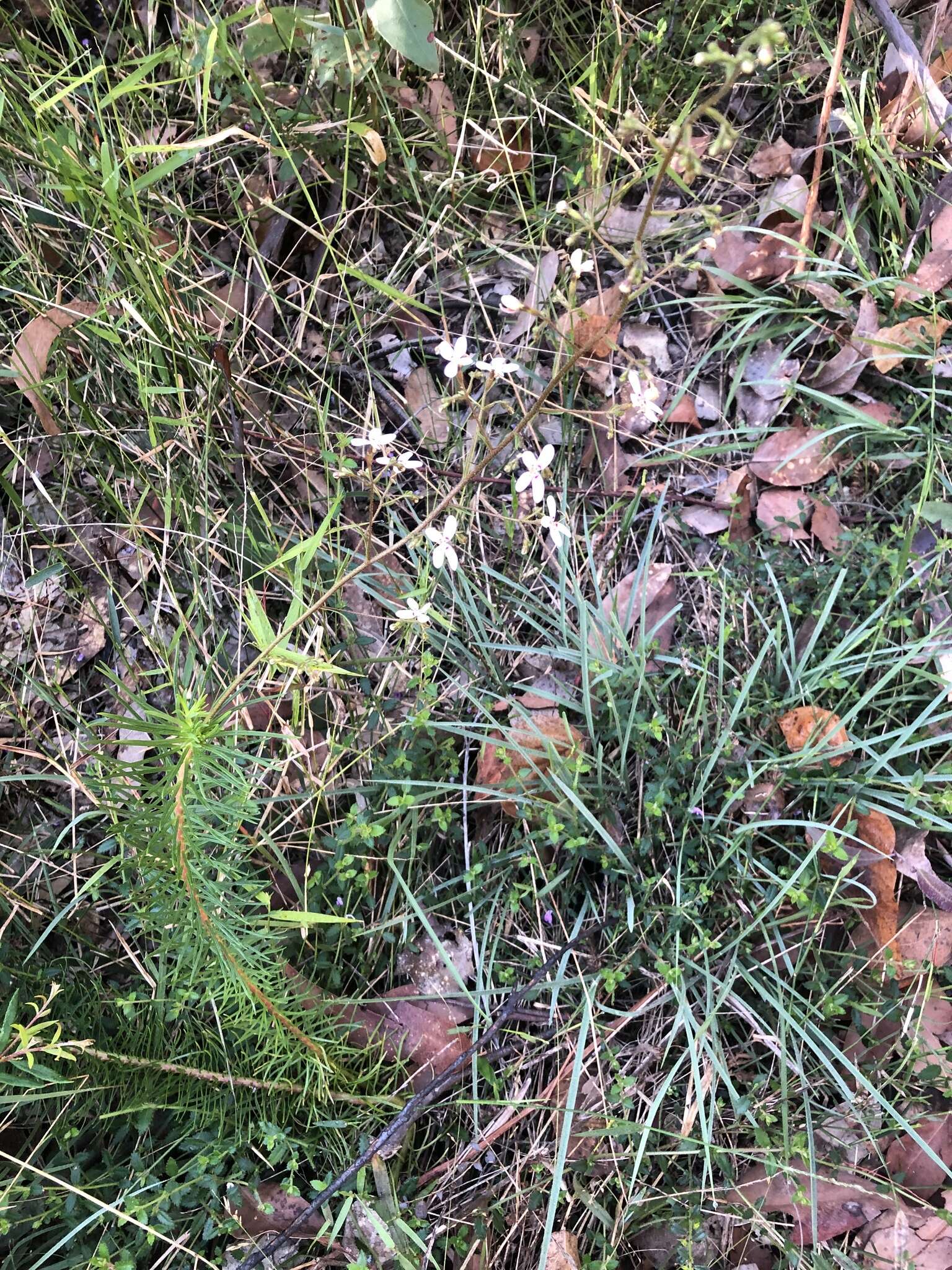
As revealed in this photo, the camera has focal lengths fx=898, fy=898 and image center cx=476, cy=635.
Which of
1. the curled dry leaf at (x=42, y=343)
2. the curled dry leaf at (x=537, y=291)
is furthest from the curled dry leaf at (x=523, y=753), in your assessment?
the curled dry leaf at (x=42, y=343)

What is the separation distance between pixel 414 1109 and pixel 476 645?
1.10m

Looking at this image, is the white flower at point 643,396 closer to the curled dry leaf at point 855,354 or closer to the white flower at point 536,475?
the white flower at point 536,475

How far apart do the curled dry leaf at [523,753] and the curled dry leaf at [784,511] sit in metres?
0.78

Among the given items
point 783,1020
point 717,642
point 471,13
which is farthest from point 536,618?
point 471,13

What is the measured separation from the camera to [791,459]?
2.47 meters

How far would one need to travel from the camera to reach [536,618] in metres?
2.42

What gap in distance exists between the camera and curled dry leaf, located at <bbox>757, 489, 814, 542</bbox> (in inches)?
95.7

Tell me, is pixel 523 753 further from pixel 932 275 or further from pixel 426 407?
pixel 932 275

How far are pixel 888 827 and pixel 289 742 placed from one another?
145cm

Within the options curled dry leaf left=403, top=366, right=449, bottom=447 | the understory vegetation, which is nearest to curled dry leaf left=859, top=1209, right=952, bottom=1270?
the understory vegetation

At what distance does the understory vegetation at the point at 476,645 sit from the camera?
6.54 ft

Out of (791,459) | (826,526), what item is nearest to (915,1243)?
(826,526)

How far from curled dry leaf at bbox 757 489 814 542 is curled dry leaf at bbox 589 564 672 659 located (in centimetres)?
31

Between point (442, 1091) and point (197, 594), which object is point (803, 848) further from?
point (197, 594)
